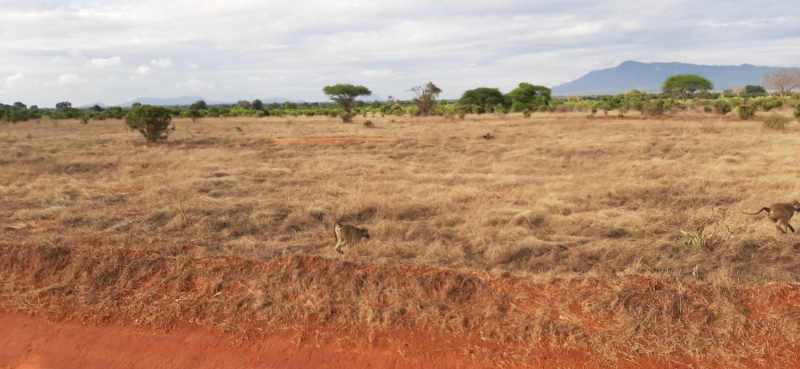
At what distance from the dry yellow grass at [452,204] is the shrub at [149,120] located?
4.77 metres

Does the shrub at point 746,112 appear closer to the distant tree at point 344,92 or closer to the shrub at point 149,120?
the shrub at point 149,120

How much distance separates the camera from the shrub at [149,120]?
2041 cm

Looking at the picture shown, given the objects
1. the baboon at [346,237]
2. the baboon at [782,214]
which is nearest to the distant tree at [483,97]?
the baboon at [782,214]

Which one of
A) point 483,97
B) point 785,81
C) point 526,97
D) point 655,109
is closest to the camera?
point 655,109

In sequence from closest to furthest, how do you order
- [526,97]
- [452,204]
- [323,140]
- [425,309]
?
[425,309] → [452,204] → [323,140] → [526,97]

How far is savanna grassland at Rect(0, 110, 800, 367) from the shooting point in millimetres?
3488

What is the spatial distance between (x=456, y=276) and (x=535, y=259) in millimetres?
1582

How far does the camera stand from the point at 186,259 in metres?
4.80

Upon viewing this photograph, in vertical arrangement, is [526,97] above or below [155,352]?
above

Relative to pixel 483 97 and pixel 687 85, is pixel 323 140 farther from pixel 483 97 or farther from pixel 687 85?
pixel 687 85

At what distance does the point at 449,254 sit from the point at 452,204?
263 cm

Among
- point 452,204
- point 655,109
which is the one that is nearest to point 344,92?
point 655,109

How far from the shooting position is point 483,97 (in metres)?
57.7

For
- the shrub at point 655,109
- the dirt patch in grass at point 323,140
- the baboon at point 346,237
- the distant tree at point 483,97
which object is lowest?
the baboon at point 346,237
